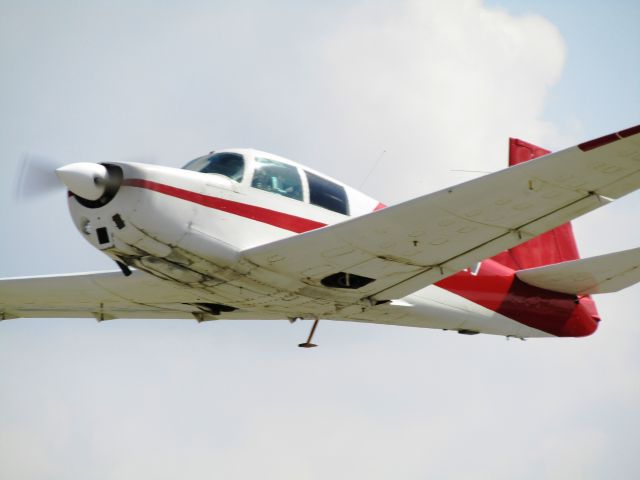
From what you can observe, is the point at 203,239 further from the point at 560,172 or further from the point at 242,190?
the point at 560,172

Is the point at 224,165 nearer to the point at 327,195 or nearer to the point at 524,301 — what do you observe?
the point at 327,195

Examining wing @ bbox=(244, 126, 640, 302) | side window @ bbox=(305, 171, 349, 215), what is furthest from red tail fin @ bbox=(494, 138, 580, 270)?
side window @ bbox=(305, 171, 349, 215)

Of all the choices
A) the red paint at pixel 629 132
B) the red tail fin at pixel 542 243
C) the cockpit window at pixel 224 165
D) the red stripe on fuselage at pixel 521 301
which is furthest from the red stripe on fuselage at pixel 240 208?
the red tail fin at pixel 542 243

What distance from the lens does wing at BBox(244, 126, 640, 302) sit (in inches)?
388

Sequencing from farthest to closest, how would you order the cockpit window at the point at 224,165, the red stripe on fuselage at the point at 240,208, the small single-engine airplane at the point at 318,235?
the cockpit window at the point at 224,165
the red stripe on fuselage at the point at 240,208
the small single-engine airplane at the point at 318,235

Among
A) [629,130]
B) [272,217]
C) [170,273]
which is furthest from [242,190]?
[629,130]

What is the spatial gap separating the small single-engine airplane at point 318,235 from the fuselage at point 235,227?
17 mm

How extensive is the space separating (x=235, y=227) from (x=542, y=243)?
637cm

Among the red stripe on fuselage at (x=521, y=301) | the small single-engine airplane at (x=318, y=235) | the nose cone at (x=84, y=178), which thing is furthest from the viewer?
the red stripe on fuselage at (x=521, y=301)

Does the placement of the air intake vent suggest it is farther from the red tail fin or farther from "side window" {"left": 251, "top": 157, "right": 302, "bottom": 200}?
the red tail fin

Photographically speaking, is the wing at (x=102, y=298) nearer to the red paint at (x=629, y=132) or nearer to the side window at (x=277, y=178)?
the side window at (x=277, y=178)

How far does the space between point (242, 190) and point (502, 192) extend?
325 centimetres

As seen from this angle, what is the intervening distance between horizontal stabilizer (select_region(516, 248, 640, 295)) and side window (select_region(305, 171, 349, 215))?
136 inches

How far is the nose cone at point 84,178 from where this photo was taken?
10.7m
